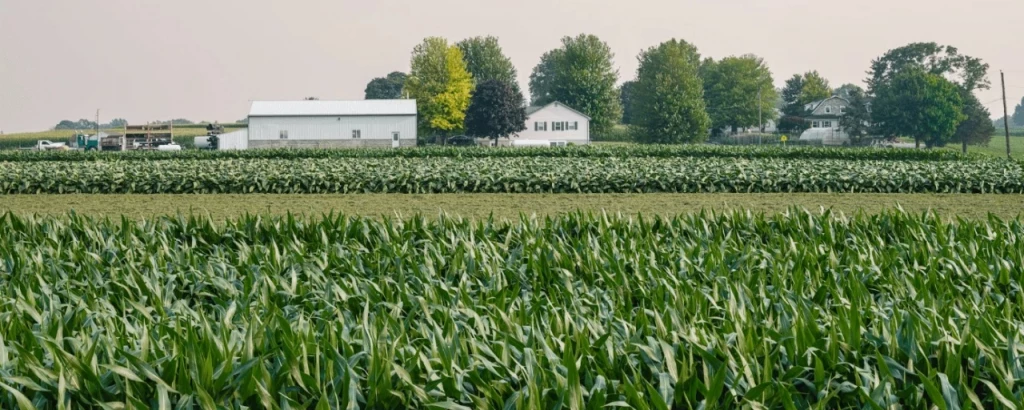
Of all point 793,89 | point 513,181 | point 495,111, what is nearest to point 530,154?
point 513,181

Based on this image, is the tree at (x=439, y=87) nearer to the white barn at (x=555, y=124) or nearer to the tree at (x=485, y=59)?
the white barn at (x=555, y=124)

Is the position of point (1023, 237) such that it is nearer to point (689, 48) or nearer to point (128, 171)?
point (128, 171)

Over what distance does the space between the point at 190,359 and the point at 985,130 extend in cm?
9982

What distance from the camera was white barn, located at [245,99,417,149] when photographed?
7300 centimetres

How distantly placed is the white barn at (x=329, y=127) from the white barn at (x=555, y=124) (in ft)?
57.8

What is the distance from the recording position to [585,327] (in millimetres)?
4500

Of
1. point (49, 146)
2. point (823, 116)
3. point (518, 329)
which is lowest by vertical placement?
point (518, 329)

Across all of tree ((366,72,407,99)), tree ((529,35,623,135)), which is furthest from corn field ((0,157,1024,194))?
tree ((366,72,407,99))

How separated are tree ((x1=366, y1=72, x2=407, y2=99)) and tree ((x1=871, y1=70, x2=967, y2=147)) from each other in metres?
68.6

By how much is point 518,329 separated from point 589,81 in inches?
3980

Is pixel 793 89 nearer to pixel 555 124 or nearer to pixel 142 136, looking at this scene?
pixel 555 124

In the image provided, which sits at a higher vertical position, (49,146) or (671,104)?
(671,104)

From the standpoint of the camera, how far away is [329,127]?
73.6 meters

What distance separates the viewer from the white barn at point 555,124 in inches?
3521
